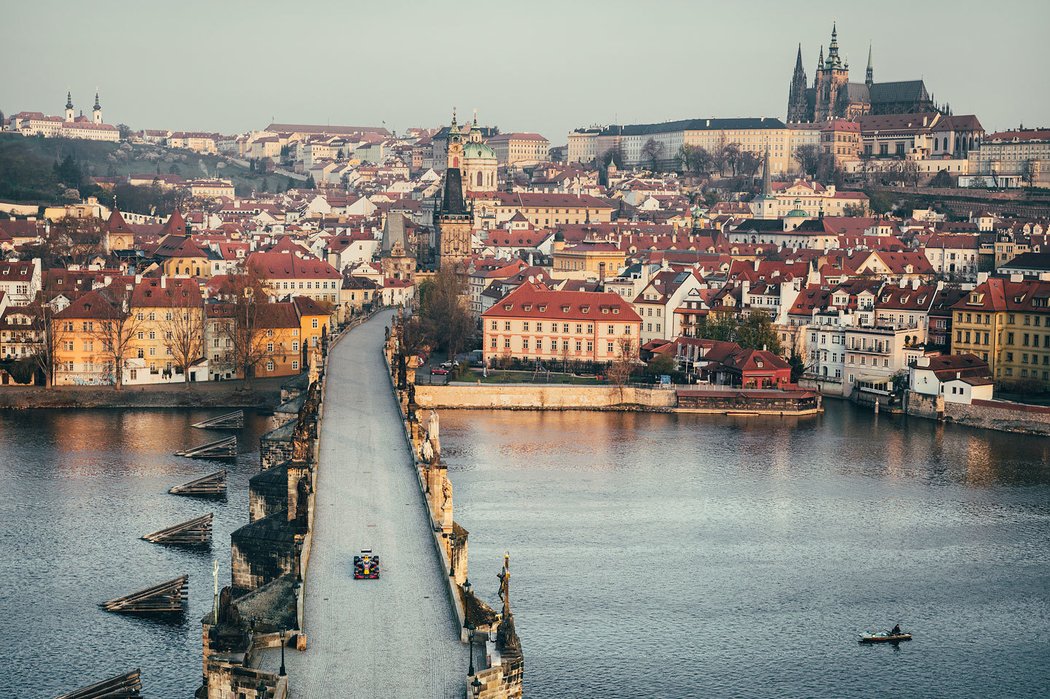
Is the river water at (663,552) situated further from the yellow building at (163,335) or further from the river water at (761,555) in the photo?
the yellow building at (163,335)

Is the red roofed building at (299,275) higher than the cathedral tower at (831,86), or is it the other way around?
the cathedral tower at (831,86)

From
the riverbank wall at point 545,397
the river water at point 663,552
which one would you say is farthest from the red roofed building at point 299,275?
the river water at point 663,552

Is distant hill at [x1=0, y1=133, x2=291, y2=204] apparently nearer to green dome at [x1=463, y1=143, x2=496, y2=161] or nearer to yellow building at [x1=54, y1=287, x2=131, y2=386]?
green dome at [x1=463, y1=143, x2=496, y2=161]

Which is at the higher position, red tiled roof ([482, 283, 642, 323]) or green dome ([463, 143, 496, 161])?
green dome ([463, 143, 496, 161])

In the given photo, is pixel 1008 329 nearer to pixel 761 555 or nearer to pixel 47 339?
pixel 761 555

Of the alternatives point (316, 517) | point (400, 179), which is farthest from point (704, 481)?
point (400, 179)

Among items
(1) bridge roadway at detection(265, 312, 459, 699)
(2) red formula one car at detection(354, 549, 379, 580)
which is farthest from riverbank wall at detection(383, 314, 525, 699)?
(2) red formula one car at detection(354, 549, 379, 580)

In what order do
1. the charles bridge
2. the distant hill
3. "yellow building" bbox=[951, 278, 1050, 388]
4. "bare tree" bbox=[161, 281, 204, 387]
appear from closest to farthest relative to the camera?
the charles bridge < "bare tree" bbox=[161, 281, 204, 387] < "yellow building" bbox=[951, 278, 1050, 388] < the distant hill
